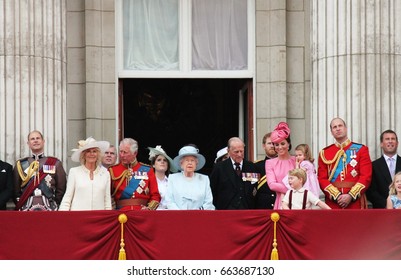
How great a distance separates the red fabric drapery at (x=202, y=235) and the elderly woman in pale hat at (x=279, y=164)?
84 cm

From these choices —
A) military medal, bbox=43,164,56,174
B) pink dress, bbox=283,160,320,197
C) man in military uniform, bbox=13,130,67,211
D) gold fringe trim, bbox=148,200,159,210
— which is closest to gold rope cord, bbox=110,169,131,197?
gold fringe trim, bbox=148,200,159,210

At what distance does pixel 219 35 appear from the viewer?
74.7ft

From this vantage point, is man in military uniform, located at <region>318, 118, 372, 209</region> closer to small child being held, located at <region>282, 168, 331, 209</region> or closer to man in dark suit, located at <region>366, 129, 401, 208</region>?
man in dark suit, located at <region>366, 129, 401, 208</region>

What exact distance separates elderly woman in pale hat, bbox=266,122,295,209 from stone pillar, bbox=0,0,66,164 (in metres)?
3.67

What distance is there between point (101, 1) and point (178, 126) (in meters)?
4.35

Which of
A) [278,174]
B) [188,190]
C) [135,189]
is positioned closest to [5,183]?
[135,189]

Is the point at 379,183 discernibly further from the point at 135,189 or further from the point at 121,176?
the point at 121,176

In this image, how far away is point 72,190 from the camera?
18.6m

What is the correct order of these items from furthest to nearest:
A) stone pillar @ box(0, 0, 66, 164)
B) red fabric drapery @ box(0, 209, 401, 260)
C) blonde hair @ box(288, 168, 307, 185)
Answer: stone pillar @ box(0, 0, 66, 164) < blonde hair @ box(288, 168, 307, 185) < red fabric drapery @ box(0, 209, 401, 260)

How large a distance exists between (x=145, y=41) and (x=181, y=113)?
3.56 metres

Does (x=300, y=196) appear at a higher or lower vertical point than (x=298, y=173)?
lower

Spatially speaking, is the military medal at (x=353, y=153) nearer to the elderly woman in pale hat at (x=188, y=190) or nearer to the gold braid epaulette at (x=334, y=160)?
the gold braid epaulette at (x=334, y=160)

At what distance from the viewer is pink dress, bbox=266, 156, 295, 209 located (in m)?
18.8
